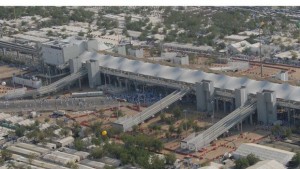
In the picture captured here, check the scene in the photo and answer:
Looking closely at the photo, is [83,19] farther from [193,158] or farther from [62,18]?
[193,158]

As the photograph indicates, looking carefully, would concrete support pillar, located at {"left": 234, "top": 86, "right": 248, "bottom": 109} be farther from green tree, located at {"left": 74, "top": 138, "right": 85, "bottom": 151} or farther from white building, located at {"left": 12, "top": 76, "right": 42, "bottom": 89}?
white building, located at {"left": 12, "top": 76, "right": 42, "bottom": 89}

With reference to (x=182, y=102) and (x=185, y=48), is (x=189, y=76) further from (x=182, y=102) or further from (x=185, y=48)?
(x=185, y=48)

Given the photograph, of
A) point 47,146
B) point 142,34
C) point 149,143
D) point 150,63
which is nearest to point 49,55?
point 150,63

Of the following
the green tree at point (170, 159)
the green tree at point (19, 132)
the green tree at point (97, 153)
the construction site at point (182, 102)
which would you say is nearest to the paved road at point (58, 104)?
the construction site at point (182, 102)

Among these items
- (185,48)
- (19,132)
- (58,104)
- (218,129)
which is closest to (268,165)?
(218,129)

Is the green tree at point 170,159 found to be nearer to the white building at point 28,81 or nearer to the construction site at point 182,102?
the construction site at point 182,102

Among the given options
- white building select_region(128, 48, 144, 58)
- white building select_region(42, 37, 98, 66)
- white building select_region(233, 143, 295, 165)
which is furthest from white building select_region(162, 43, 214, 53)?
white building select_region(233, 143, 295, 165)
